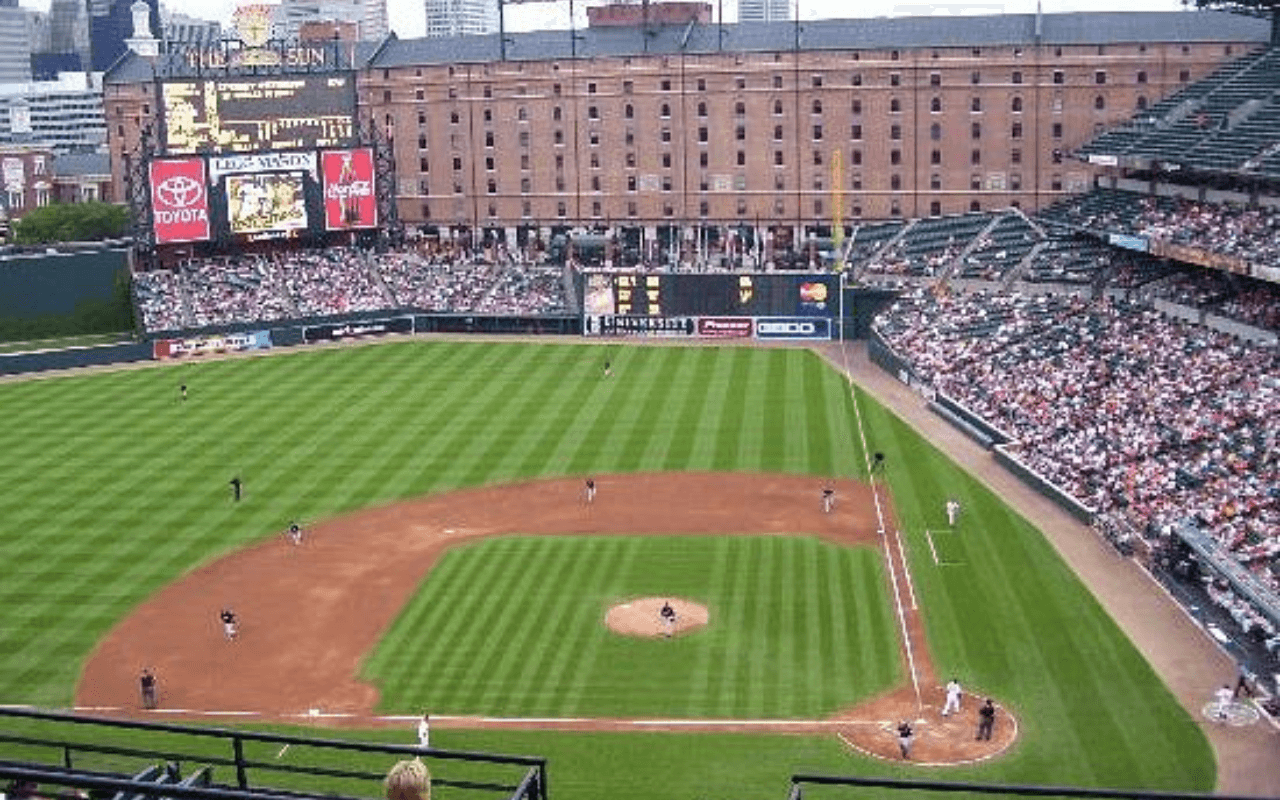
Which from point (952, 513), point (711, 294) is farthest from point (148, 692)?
point (711, 294)

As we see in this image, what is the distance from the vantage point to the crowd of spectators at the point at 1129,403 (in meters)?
43.4

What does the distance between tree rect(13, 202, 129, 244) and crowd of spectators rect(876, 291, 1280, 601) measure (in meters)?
82.2

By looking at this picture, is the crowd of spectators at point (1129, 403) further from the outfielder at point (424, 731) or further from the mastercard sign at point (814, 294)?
the outfielder at point (424, 731)

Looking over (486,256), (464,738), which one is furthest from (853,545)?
(486,256)

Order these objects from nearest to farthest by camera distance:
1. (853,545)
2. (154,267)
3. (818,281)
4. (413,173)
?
(853,545), (818,281), (154,267), (413,173)

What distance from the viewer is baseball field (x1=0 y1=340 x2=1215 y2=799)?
31.8 metres

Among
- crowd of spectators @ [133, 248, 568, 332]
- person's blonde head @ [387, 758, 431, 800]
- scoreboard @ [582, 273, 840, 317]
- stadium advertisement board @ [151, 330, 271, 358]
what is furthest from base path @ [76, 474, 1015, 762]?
crowd of spectators @ [133, 248, 568, 332]

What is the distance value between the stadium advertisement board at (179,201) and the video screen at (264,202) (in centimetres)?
178

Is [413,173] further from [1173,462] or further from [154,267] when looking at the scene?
[1173,462]

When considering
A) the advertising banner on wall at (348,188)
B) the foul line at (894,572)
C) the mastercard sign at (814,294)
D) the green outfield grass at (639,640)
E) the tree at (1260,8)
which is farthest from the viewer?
the advertising banner on wall at (348,188)

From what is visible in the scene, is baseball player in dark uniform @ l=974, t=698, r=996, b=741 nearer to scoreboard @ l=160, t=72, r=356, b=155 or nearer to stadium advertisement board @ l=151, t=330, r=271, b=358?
stadium advertisement board @ l=151, t=330, r=271, b=358

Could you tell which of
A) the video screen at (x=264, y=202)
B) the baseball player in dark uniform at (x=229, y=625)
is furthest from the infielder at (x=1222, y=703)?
the video screen at (x=264, y=202)

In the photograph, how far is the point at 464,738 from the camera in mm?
31703

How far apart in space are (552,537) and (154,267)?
58.9m
